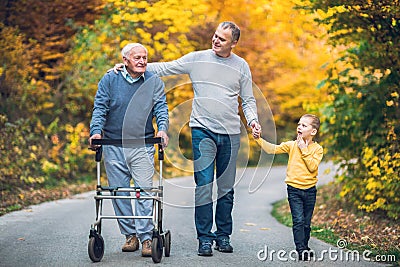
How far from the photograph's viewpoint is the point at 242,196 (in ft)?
44.4

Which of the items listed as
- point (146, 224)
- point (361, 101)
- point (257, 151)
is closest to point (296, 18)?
point (361, 101)

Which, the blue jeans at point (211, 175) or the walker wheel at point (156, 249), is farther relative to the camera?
the blue jeans at point (211, 175)

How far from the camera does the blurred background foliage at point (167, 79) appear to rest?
8781 mm

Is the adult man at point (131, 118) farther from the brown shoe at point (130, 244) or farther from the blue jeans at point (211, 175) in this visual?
the blue jeans at point (211, 175)

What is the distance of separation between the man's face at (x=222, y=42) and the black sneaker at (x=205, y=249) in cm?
174

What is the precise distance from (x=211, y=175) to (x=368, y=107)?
3.56 metres

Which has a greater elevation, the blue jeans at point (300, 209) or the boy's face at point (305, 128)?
the boy's face at point (305, 128)

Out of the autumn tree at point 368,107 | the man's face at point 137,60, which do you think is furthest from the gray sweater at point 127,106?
the autumn tree at point 368,107

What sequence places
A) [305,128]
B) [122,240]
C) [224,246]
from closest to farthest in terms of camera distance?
[305,128] < [224,246] < [122,240]

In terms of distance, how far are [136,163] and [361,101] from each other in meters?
4.16

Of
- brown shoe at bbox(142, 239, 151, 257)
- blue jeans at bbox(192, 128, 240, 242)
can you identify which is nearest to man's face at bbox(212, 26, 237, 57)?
blue jeans at bbox(192, 128, 240, 242)

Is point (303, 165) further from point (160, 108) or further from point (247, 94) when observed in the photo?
point (160, 108)

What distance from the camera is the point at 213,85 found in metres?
6.57

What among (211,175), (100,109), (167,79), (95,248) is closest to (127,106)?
(100,109)
